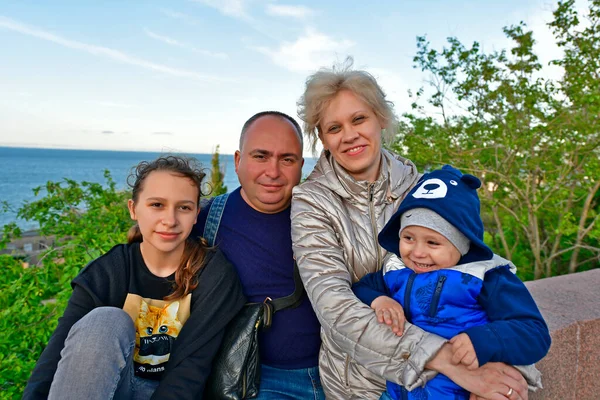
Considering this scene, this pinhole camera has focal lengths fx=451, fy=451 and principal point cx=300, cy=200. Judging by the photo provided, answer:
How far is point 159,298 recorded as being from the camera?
2.45 m

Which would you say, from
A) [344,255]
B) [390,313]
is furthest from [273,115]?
[390,313]

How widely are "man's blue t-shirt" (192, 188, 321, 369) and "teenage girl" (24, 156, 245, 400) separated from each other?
8.0 inches

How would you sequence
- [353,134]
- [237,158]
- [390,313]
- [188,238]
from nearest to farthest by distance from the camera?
[390,313], [353,134], [188,238], [237,158]

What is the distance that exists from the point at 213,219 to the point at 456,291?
5.13 feet

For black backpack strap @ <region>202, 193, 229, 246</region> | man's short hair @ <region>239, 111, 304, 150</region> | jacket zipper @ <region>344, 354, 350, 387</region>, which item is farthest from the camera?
man's short hair @ <region>239, 111, 304, 150</region>

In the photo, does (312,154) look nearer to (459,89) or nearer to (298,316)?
(298,316)

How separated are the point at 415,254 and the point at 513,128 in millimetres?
5391

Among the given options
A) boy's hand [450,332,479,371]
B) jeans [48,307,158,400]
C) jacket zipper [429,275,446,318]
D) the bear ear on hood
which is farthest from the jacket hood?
jeans [48,307,158,400]

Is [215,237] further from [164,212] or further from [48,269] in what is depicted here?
[48,269]

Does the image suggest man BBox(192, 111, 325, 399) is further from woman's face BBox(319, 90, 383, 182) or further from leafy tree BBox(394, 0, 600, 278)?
leafy tree BBox(394, 0, 600, 278)

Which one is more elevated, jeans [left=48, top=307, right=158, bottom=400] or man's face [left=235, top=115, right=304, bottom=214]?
man's face [left=235, top=115, right=304, bottom=214]

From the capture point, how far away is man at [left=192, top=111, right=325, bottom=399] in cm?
268

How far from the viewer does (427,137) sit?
7520 mm

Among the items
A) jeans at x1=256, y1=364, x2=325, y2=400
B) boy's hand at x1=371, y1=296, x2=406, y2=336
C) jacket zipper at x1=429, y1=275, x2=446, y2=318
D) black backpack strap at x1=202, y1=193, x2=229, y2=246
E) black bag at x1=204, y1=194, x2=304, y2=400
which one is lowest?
jeans at x1=256, y1=364, x2=325, y2=400
